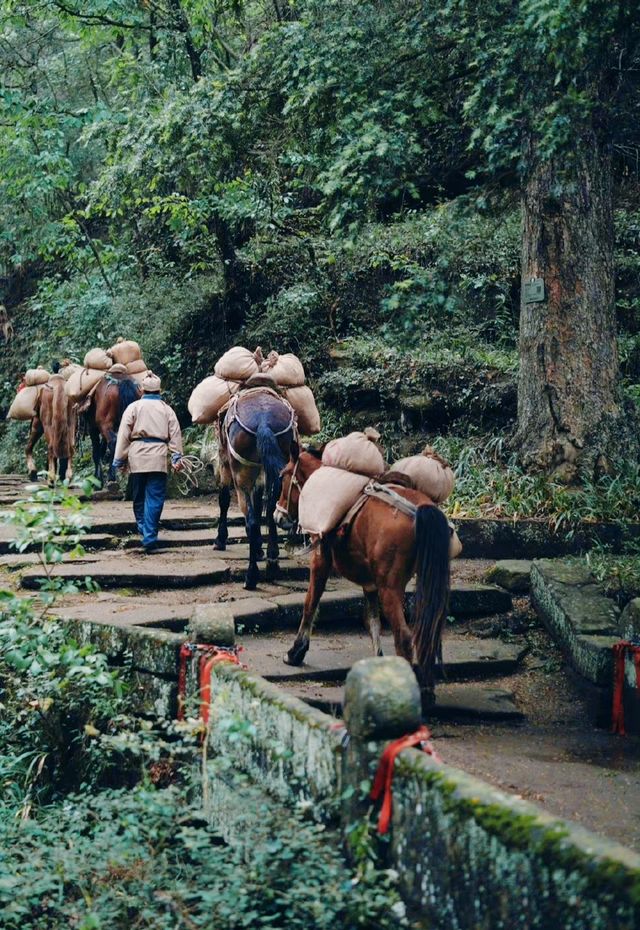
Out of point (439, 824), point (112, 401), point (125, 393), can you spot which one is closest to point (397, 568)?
point (439, 824)

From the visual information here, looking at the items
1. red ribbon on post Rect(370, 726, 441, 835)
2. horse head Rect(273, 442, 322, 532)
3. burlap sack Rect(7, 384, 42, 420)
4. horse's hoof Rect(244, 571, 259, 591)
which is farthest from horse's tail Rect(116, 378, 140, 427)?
red ribbon on post Rect(370, 726, 441, 835)

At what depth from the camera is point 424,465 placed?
7453 millimetres

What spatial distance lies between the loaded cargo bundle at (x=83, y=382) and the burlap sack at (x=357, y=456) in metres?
8.39

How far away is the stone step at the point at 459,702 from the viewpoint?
6.82 metres

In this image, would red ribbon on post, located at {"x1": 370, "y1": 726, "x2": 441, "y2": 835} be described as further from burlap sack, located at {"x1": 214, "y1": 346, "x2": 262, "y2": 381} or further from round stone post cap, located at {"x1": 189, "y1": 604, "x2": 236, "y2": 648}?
burlap sack, located at {"x1": 214, "y1": 346, "x2": 262, "y2": 381}

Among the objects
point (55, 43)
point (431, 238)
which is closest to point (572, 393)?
point (431, 238)

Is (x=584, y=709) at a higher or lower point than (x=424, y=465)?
lower

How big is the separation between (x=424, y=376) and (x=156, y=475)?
14.9ft

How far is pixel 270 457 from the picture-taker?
9.51 metres

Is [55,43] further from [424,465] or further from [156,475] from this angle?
[424,465]

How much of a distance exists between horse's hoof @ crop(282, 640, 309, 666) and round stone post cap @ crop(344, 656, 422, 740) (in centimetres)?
341

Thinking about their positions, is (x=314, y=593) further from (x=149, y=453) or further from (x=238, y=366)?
(x=149, y=453)

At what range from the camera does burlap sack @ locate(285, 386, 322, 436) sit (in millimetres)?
10859

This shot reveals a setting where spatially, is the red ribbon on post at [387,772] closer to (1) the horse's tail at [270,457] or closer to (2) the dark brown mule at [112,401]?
(1) the horse's tail at [270,457]
